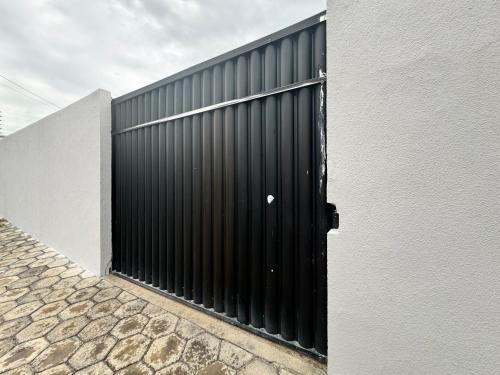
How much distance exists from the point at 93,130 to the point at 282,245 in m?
3.64

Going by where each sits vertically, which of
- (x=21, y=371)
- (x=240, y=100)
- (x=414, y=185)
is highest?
(x=240, y=100)

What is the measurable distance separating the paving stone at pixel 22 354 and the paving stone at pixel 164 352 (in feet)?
3.49

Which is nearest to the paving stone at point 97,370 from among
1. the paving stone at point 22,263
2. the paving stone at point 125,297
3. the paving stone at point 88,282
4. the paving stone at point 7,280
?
the paving stone at point 125,297

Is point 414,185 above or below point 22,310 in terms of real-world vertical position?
above

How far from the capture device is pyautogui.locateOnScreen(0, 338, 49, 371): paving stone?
1747mm

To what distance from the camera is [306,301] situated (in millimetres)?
1756

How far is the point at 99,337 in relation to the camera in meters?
2.02

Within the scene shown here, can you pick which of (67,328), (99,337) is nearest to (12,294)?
(67,328)

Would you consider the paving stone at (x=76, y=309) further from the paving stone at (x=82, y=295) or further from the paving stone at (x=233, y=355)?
the paving stone at (x=233, y=355)

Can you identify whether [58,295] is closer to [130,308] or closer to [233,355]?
[130,308]

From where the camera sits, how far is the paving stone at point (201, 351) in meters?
1.72

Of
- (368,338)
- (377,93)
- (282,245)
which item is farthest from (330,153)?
(368,338)

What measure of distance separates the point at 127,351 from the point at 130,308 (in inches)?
29.6

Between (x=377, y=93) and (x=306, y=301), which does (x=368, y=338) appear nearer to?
(x=306, y=301)
